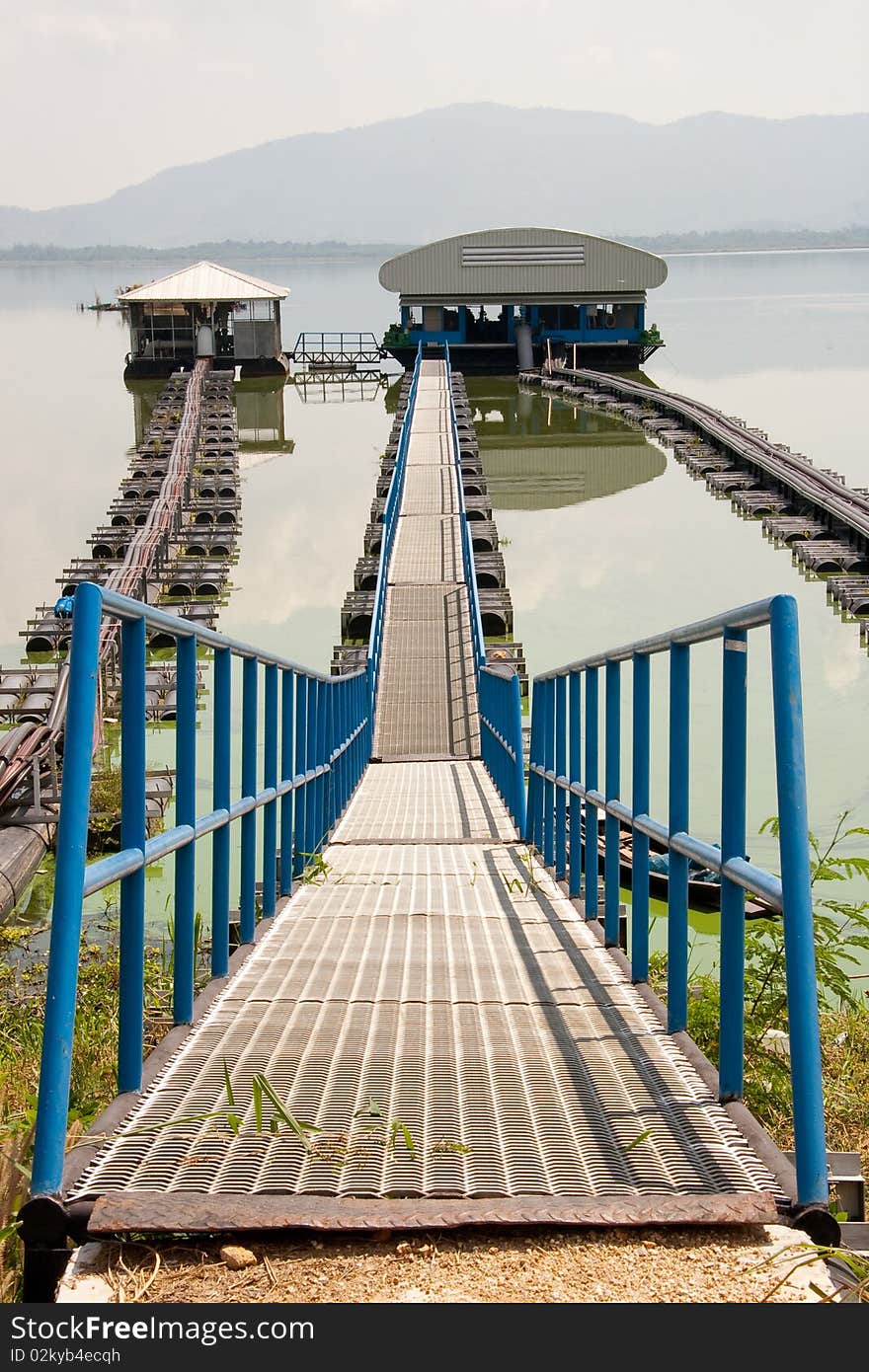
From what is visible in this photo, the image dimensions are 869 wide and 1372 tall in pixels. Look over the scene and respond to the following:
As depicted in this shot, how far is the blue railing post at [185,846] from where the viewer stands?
131 inches

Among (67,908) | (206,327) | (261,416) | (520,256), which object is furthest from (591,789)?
(520,256)

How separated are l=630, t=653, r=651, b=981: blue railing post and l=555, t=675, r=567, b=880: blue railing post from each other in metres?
2.30

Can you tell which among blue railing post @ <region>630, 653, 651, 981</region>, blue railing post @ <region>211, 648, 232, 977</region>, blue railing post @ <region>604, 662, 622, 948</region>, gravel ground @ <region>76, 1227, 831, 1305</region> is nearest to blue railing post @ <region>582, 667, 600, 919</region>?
blue railing post @ <region>604, 662, 622, 948</region>

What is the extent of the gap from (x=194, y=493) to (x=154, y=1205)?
2811cm

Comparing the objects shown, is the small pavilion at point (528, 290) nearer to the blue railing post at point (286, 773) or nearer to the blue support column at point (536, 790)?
the blue support column at point (536, 790)

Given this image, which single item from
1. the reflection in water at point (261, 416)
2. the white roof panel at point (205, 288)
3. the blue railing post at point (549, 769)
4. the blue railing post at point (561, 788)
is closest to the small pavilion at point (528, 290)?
the white roof panel at point (205, 288)

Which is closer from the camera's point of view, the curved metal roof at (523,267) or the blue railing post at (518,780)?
the blue railing post at (518,780)

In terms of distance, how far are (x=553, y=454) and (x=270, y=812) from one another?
32.3 meters

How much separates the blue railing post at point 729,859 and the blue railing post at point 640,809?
85 centimetres

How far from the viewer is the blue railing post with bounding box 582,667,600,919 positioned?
497cm

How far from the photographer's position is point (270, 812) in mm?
5336

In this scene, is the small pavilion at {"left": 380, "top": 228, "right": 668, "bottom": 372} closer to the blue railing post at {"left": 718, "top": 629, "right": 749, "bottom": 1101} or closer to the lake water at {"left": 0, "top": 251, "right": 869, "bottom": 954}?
the lake water at {"left": 0, "top": 251, "right": 869, "bottom": 954}
